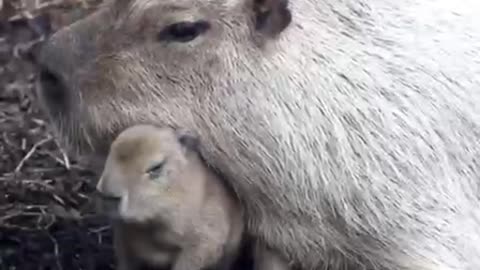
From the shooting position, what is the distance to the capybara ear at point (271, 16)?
3.69 m

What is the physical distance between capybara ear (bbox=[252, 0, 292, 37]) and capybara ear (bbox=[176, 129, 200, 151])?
0.27m

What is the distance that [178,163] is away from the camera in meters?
3.64

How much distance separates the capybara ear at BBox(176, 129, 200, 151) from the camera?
3.65 metres

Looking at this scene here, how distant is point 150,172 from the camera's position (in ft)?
11.8

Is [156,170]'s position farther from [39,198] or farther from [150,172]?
[39,198]

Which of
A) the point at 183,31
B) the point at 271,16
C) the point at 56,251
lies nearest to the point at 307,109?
the point at 271,16

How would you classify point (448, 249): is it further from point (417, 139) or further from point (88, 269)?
point (88, 269)

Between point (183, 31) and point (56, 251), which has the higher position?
point (183, 31)

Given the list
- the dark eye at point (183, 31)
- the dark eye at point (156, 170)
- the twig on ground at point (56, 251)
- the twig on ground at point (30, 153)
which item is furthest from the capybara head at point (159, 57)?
the twig on ground at point (30, 153)

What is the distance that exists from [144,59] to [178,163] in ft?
0.80

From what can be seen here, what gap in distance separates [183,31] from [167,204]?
38 cm

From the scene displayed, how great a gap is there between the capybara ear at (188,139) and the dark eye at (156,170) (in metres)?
0.07

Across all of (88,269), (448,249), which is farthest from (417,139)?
(88,269)

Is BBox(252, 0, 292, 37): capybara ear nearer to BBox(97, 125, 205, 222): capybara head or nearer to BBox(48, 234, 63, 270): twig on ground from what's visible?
BBox(97, 125, 205, 222): capybara head
